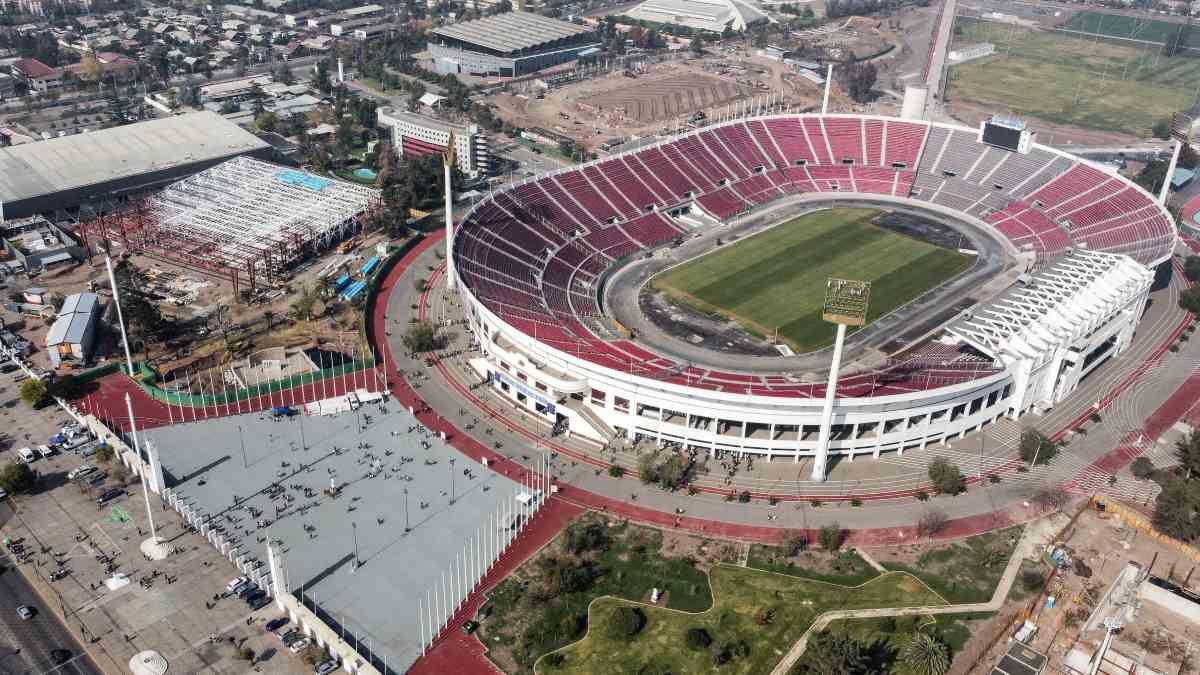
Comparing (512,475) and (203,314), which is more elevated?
(203,314)

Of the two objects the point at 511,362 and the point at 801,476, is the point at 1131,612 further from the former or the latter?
the point at 511,362

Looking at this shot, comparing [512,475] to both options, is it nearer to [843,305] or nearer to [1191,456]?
[843,305]

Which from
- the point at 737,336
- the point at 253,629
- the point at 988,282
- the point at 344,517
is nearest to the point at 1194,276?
the point at 988,282

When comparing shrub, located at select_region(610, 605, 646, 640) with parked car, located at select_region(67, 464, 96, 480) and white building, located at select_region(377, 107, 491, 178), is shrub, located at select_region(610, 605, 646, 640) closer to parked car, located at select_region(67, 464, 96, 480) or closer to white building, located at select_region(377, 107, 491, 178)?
parked car, located at select_region(67, 464, 96, 480)

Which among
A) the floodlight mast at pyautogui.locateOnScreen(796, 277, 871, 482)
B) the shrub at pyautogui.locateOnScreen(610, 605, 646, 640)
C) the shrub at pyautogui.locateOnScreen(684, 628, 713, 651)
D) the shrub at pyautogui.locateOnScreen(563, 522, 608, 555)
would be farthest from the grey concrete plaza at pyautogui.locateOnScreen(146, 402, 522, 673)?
the floodlight mast at pyautogui.locateOnScreen(796, 277, 871, 482)

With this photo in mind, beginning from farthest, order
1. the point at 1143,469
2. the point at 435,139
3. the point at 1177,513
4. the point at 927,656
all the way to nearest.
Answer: the point at 435,139
the point at 1143,469
the point at 1177,513
the point at 927,656

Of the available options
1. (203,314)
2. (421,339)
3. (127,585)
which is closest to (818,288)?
(421,339)
